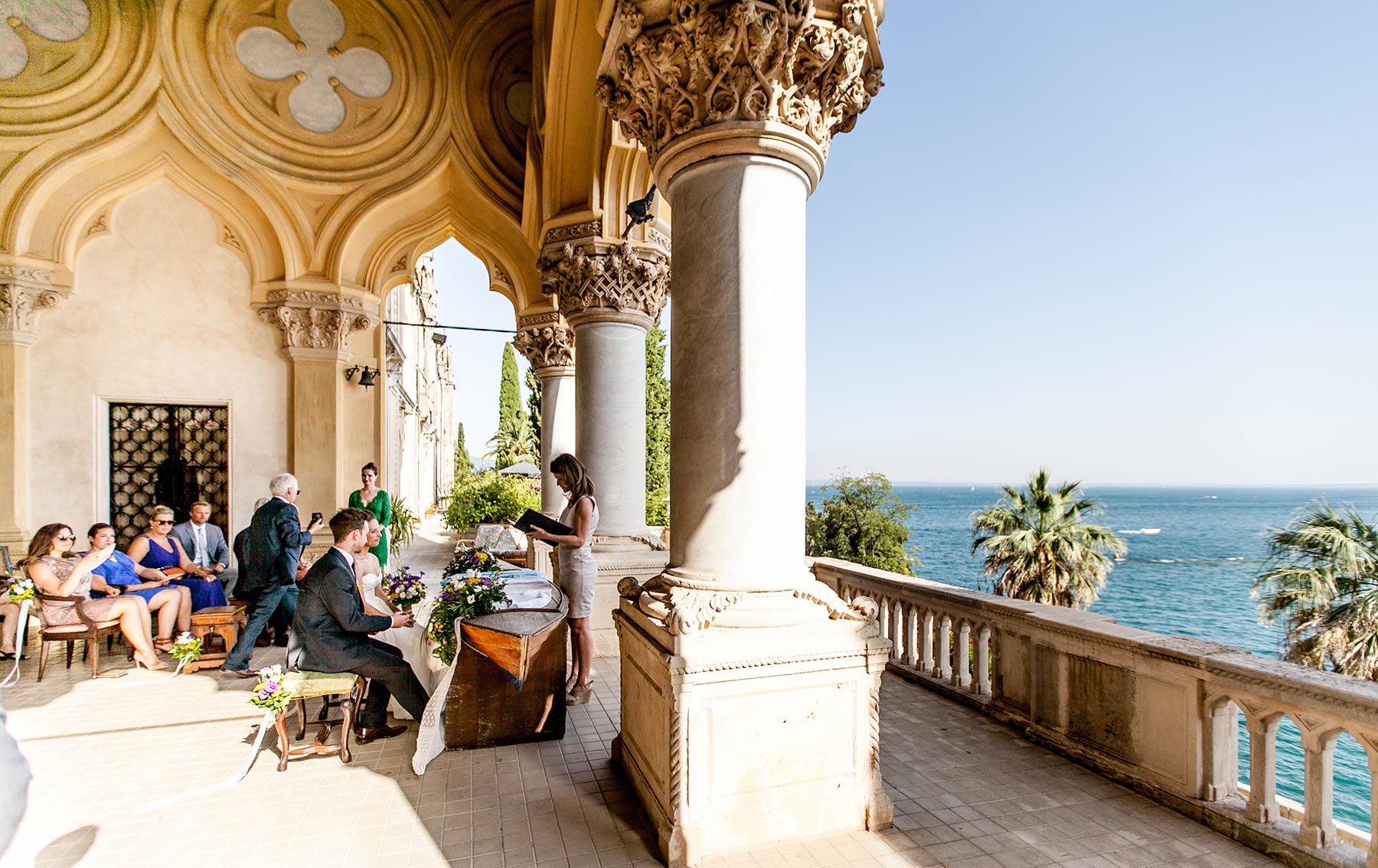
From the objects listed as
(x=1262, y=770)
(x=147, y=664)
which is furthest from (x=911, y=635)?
(x=147, y=664)

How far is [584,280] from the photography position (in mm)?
6930

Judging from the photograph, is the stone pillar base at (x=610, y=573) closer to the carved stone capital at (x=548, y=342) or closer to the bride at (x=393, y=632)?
the bride at (x=393, y=632)

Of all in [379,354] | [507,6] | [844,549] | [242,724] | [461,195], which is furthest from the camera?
[844,549]

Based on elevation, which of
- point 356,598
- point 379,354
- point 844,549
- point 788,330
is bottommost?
point 844,549

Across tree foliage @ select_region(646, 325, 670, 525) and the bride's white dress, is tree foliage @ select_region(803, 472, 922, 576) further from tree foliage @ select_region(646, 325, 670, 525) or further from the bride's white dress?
the bride's white dress

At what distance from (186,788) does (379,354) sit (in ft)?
27.7

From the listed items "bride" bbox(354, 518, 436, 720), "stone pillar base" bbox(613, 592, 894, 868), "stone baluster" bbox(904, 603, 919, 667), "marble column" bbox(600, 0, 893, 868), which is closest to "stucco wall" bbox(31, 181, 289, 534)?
"bride" bbox(354, 518, 436, 720)

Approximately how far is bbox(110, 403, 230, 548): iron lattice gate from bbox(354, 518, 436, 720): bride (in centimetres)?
549

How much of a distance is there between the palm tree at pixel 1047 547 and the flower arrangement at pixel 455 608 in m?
18.4

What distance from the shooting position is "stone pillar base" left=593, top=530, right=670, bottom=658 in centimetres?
667

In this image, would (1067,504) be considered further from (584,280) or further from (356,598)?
(356,598)

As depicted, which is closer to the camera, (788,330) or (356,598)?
(788,330)

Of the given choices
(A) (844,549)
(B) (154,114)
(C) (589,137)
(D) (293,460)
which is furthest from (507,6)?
(A) (844,549)

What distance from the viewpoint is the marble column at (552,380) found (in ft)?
31.2
